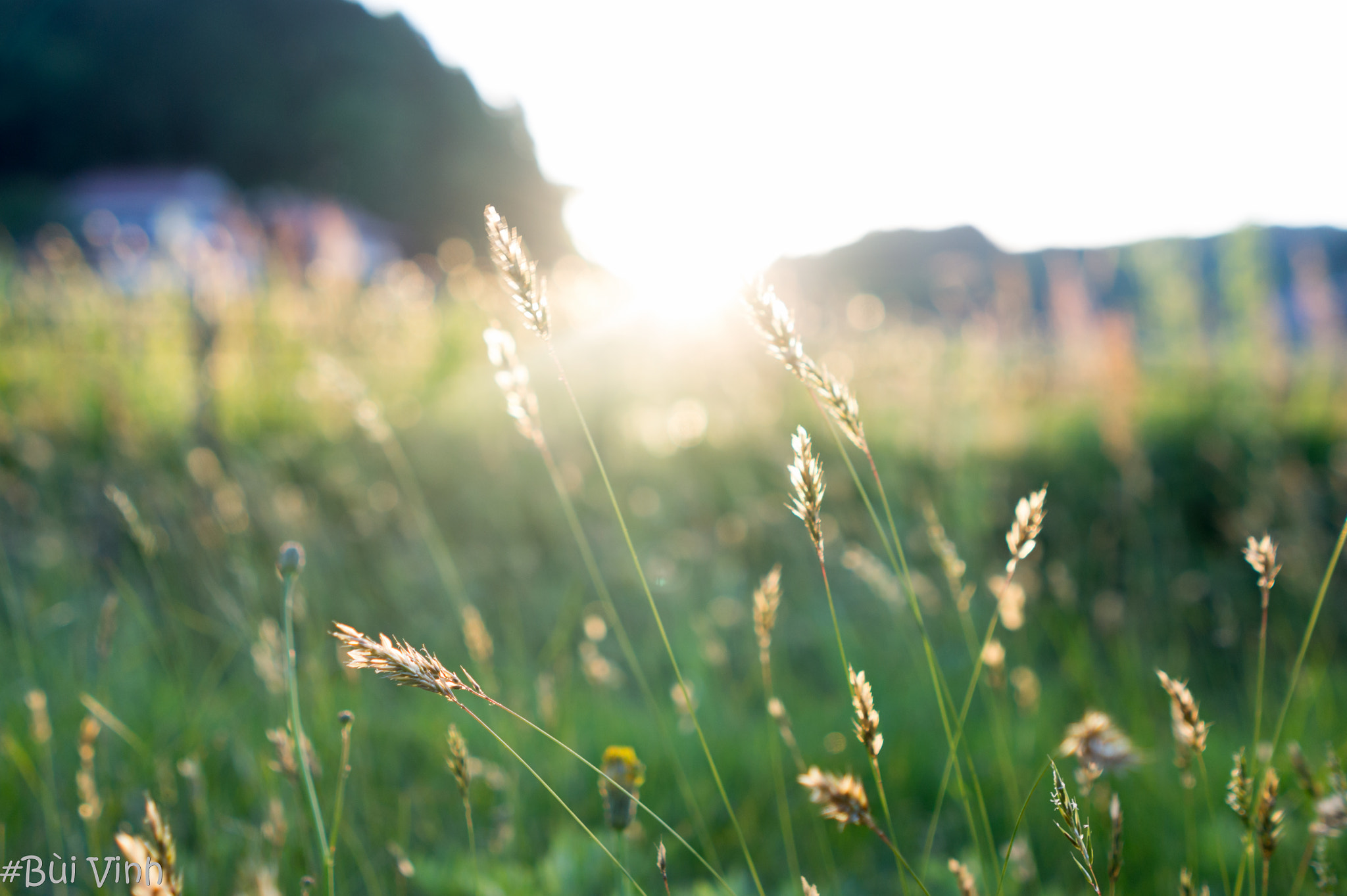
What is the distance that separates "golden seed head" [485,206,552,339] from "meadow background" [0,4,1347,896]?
52cm

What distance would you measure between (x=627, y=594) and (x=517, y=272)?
7.45 feet

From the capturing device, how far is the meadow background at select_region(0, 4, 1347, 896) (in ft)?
4.51

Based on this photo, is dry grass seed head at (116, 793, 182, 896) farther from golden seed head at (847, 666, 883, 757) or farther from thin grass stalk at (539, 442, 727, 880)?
golden seed head at (847, 666, 883, 757)

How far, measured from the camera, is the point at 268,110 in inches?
905

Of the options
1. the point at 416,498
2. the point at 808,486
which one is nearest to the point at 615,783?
the point at 808,486

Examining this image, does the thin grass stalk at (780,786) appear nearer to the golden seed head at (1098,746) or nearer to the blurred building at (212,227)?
the golden seed head at (1098,746)

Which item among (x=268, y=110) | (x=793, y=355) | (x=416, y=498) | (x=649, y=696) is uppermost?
(x=268, y=110)

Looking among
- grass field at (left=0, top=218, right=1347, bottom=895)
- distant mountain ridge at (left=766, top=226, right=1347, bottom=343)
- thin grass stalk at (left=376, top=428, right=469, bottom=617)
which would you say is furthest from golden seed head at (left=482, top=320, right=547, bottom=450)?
distant mountain ridge at (left=766, top=226, right=1347, bottom=343)

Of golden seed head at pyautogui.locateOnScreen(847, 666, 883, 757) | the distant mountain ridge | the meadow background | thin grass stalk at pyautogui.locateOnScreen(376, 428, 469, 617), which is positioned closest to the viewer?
golden seed head at pyautogui.locateOnScreen(847, 666, 883, 757)

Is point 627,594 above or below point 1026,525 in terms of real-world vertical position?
below

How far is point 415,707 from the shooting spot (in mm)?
2006

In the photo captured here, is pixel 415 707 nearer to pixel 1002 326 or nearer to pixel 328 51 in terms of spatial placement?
pixel 1002 326

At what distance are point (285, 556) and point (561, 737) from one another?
106cm

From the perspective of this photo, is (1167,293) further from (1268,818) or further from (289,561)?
(289,561)
